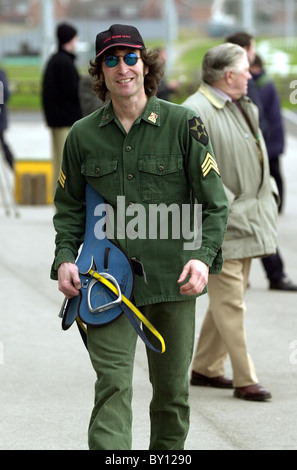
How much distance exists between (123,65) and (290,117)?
2150cm

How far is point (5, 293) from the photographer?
8945 millimetres

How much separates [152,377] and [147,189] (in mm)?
723

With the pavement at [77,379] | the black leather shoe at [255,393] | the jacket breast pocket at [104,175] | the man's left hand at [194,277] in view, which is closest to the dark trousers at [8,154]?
the pavement at [77,379]

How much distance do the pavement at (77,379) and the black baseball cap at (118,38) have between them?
1918 millimetres

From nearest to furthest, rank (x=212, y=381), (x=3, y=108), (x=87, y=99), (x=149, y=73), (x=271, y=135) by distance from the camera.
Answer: (x=149, y=73) < (x=212, y=381) < (x=87, y=99) < (x=271, y=135) < (x=3, y=108)

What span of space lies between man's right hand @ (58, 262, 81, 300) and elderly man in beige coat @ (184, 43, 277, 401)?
2.00m

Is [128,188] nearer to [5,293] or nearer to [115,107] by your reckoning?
[115,107]

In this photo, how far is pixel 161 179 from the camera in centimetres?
430

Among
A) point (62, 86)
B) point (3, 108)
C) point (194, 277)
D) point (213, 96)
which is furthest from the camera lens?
point (3, 108)

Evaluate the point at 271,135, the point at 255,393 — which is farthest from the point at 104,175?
the point at 271,135

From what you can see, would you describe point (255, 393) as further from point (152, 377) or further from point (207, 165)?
point (207, 165)

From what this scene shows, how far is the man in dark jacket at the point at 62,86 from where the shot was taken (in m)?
11.7

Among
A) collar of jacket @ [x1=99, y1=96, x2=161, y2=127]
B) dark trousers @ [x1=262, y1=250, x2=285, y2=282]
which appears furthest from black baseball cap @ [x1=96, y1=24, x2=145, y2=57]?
dark trousers @ [x1=262, y1=250, x2=285, y2=282]
